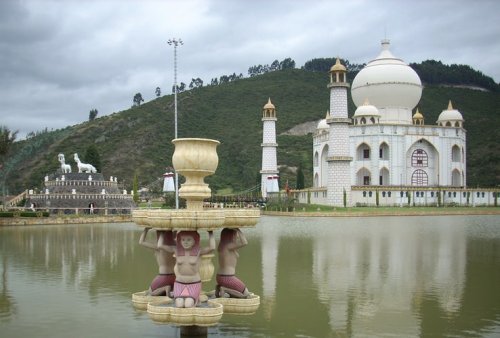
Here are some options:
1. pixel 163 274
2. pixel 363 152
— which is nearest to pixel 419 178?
pixel 363 152

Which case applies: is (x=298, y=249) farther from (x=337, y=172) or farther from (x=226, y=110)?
(x=226, y=110)

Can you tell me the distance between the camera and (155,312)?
29.6 ft

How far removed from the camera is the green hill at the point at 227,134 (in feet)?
269

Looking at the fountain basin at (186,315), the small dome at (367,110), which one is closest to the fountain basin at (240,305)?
the fountain basin at (186,315)

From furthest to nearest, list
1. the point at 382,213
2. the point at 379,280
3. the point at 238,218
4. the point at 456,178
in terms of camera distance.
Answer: the point at 456,178 → the point at 382,213 → the point at 379,280 → the point at 238,218

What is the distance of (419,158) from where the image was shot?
61.3 m

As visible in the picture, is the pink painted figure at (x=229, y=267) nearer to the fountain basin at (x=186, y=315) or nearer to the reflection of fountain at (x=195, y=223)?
the reflection of fountain at (x=195, y=223)

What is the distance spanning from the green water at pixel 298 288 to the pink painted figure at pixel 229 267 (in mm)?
611

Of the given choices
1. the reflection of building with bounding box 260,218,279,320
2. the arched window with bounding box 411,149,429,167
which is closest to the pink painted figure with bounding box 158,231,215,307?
the reflection of building with bounding box 260,218,279,320

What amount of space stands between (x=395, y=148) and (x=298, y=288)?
1895 inches

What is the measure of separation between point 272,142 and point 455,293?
2000 inches

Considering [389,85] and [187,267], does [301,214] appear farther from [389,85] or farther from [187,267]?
[187,267]

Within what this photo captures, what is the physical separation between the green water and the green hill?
54077mm

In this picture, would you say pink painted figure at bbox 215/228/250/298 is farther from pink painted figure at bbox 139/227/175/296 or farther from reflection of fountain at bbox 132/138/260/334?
pink painted figure at bbox 139/227/175/296
